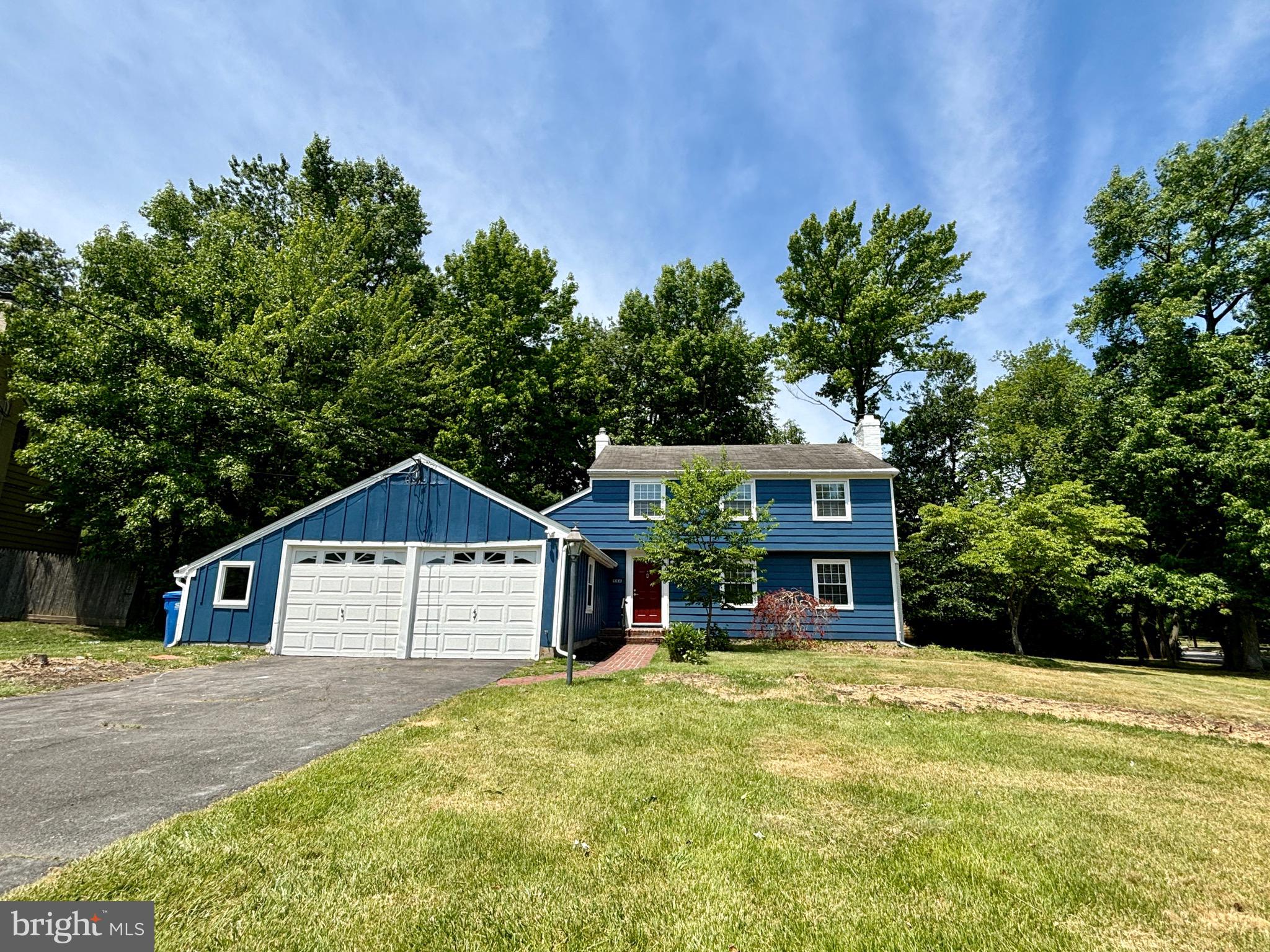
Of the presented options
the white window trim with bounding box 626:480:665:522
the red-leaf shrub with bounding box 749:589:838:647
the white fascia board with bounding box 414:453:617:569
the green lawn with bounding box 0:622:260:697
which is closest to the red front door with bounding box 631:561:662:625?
the white window trim with bounding box 626:480:665:522

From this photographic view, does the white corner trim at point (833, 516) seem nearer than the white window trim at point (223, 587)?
No

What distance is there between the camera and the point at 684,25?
9.70 meters

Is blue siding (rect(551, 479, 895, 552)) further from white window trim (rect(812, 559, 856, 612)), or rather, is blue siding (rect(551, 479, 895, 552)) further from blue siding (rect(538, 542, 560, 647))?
blue siding (rect(538, 542, 560, 647))

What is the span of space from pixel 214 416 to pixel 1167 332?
31.5 meters

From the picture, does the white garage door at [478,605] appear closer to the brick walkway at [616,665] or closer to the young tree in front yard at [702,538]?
the brick walkway at [616,665]

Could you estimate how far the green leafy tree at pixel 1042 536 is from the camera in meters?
16.3

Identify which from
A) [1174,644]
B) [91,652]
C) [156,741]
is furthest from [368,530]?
[1174,644]

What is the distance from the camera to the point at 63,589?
18266 mm

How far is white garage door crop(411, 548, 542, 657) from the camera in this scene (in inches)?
528

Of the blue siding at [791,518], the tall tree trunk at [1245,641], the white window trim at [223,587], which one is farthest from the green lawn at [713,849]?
the tall tree trunk at [1245,641]

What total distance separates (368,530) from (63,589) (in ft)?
40.7

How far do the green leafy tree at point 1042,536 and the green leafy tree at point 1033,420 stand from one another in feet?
14.9

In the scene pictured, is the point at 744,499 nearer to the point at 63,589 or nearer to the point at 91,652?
the point at 91,652

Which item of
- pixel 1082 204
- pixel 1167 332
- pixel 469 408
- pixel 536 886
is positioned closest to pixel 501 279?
pixel 469 408
